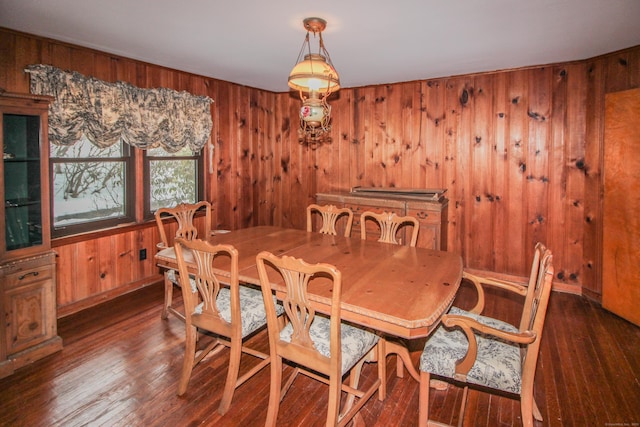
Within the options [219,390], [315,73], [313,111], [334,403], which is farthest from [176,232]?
[334,403]

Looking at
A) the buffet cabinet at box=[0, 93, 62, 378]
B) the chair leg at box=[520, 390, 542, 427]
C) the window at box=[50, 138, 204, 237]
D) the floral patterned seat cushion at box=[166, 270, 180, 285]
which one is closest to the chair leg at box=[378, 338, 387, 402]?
the chair leg at box=[520, 390, 542, 427]

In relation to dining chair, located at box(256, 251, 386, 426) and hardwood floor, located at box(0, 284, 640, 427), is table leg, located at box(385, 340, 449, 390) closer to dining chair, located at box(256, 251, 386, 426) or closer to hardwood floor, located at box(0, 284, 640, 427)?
hardwood floor, located at box(0, 284, 640, 427)

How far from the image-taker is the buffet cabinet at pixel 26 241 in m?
A: 2.56

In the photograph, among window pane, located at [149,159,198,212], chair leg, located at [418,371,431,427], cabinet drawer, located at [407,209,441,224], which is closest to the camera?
chair leg, located at [418,371,431,427]

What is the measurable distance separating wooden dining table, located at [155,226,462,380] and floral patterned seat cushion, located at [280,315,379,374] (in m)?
0.14

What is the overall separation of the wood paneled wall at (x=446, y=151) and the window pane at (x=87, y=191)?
0.25 metres

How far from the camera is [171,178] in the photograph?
14.4ft

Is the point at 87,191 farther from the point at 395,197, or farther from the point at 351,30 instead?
the point at 395,197

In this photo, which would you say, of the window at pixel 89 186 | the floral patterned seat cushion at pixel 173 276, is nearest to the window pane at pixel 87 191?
the window at pixel 89 186

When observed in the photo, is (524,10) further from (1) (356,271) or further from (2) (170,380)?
(2) (170,380)

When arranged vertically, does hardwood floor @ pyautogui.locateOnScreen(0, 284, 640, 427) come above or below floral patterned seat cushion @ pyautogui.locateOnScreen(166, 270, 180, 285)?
below

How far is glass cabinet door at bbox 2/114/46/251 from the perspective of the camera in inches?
106

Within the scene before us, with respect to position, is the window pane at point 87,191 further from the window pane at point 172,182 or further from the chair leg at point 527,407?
the chair leg at point 527,407

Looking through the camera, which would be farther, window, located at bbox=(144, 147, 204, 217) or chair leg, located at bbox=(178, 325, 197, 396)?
window, located at bbox=(144, 147, 204, 217)
